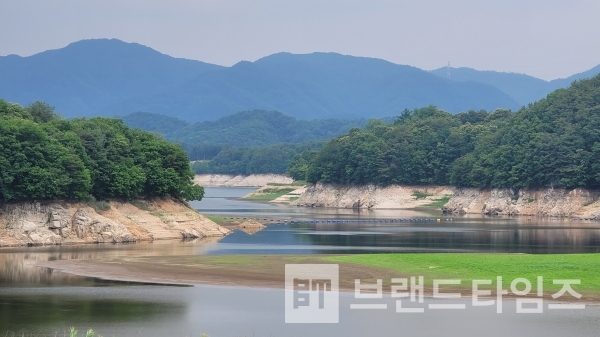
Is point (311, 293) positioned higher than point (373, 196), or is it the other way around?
point (373, 196)

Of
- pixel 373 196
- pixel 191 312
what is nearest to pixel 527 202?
pixel 373 196

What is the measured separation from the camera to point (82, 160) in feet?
278

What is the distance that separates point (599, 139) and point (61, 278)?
105m

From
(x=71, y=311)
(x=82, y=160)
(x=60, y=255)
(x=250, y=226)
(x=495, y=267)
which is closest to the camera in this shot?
(x=71, y=311)

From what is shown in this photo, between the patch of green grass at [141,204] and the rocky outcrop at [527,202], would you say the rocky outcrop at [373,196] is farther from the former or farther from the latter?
the patch of green grass at [141,204]

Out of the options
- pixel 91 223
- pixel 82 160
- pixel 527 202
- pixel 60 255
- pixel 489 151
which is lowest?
pixel 60 255

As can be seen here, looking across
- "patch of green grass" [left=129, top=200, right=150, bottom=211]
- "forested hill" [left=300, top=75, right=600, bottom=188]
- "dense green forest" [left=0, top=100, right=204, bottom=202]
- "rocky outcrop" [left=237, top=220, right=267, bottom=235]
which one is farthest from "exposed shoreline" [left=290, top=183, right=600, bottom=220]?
"patch of green grass" [left=129, top=200, right=150, bottom=211]

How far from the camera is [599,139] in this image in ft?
473

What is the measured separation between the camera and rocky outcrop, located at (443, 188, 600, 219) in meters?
138

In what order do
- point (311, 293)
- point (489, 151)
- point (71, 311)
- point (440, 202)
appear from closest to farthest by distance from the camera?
point (71, 311) < point (311, 293) < point (489, 151) < point (440, 202)

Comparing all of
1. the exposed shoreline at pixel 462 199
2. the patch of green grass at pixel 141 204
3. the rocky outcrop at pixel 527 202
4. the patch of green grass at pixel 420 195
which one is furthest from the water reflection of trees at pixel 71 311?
the patch of green grass at pixel 420 195

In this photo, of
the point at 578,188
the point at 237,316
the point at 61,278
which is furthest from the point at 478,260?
the point at 578,188

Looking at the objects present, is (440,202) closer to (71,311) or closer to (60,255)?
(60,255)

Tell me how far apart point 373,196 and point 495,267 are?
12434cm
